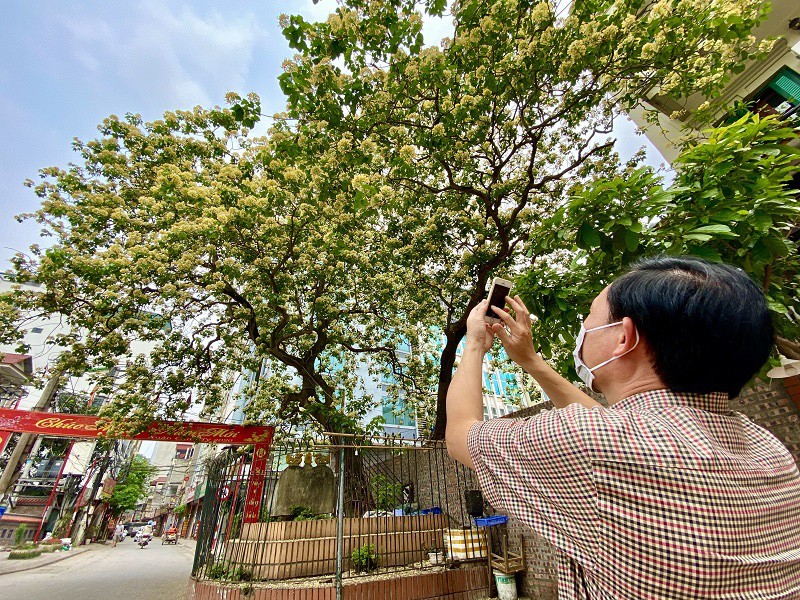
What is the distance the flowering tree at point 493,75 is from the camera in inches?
230

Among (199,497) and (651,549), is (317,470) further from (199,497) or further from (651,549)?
(199,497)

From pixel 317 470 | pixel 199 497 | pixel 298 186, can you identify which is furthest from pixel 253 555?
pixel 199 497

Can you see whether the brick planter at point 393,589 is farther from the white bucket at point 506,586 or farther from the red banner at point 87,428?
the red banner at point 87,428

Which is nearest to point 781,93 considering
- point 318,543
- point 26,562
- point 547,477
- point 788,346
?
point 788,346

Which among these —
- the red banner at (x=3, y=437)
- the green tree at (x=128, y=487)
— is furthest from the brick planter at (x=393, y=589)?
the green tree at (x=128, y=487)

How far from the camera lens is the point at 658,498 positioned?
2.89 ft

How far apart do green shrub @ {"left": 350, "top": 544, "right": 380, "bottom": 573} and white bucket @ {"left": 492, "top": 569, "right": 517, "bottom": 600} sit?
2.24 metres

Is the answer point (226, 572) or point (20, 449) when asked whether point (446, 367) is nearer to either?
point (226, 572)

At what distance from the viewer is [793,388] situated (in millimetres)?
4562

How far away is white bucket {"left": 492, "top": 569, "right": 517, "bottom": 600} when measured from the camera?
647 cm

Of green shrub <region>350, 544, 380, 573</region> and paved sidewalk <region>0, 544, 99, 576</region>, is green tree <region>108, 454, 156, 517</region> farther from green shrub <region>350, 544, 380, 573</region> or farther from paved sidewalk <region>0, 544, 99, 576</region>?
green shrub <region>350, 544, 380, 573</region>

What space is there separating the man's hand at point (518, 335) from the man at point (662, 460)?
0.50 meters

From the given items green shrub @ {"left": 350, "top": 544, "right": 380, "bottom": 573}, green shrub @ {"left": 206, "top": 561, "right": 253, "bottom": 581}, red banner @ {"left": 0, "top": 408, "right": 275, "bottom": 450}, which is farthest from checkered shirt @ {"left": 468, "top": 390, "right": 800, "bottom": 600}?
red banner @ {"left": 0, "top": 408, "right": 275, "bottom": 450}

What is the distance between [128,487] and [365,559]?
43432 mm
